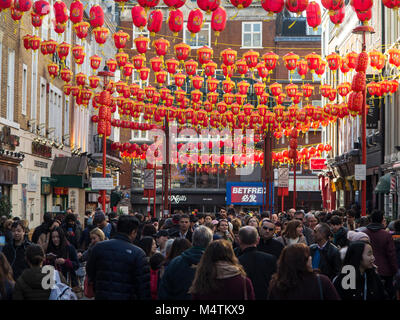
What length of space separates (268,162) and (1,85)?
17.4 meters

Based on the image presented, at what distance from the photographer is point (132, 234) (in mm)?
8789

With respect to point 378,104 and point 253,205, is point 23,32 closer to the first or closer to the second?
point 378,104

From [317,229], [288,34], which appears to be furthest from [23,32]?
[288,34]

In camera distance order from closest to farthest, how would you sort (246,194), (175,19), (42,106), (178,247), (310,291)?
(310,291)
(178,247)
(175,19)
(42,106)
(246,194)

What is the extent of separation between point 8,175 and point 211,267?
20766mm

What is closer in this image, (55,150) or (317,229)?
(317,229)

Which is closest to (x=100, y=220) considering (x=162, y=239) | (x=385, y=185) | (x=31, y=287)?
(x=162, y=239)

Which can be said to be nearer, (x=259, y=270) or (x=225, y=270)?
(x=225, y=270)

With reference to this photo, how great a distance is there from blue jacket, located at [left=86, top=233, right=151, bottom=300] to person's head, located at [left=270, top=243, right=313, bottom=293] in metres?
1.93

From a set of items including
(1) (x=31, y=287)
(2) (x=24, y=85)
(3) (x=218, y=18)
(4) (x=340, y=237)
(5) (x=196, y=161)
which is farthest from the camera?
(5) (x=196, y=161)

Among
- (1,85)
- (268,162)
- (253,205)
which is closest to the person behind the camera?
(1,85)

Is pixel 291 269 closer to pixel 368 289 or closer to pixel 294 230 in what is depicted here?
pixel 368 289

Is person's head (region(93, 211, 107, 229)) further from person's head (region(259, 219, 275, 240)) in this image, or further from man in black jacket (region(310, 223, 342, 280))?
man in black jacket (region(310, 223, 342, 280))

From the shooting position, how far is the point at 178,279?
8.05 m
